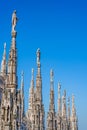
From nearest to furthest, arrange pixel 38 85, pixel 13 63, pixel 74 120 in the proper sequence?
pixel 13 63, pixel 38 85, pixel 74 120

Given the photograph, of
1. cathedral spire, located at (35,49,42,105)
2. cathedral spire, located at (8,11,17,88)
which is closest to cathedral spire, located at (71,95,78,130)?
cathedral spire, located at (35,49,42,105)

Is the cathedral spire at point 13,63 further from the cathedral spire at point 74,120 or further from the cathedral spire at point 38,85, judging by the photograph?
the cathedral spire at point 74,120

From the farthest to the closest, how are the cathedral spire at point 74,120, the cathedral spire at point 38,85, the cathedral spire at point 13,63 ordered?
the cathedral spire at point 74,120
the cathedral spire at point 38,85
the cathedral spire at point 13,63

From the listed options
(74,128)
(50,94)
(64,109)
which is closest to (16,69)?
(50,94)

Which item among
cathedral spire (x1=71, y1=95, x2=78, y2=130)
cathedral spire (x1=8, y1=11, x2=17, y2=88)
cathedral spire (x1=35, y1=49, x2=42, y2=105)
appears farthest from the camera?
cathedral spire (x1=71, y1=95, x2=78, y2=130)

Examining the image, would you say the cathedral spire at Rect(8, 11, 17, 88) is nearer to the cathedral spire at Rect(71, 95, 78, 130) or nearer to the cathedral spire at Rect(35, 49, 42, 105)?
the cathedral spire at Rect(35, 49, 42, 105)

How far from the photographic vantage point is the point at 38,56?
30.8 metres

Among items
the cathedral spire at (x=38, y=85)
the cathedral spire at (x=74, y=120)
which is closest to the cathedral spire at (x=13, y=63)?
the cathedral spire at (x=38, y=85)

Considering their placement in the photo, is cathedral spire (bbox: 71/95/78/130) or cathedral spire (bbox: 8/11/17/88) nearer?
cathedral spire (bbox: 8/11/17/88)

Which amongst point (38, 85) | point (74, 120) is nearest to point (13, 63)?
point (38, 85)

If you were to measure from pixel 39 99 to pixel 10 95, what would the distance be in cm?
752

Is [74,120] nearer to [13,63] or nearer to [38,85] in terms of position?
[38,85]

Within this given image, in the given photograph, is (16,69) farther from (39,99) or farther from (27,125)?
(27,125)

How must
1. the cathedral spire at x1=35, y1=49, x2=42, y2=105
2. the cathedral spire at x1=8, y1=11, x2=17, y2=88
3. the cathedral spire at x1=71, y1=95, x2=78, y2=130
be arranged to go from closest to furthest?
the cathedral spire at x1=8, y1=11, x2=17, y2=88
the cathedral spire at x1=35, y1=49, x2=42, y2=105
the cathedral spire at x1=71, y1=95, x2=78, y2=130
